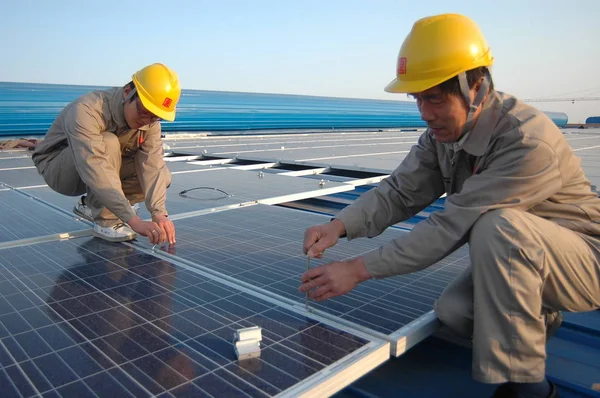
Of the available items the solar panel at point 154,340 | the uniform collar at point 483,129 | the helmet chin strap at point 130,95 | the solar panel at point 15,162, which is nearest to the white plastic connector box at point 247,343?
the solar panel at point 154,340

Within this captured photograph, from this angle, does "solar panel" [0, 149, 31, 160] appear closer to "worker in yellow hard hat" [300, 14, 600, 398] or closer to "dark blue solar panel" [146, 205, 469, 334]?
"dark blue solar panel" [146, 205, 469, 334]

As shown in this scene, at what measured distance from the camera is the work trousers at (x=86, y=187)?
128 inches

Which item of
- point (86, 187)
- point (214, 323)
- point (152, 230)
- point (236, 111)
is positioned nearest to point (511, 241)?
point (214, 323)

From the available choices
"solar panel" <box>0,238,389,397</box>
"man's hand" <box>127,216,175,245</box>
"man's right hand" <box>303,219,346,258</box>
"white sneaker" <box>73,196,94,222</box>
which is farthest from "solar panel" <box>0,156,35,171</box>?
"man's right hand" <box>303,219,346,258</box>

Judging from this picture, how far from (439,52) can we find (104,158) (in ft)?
6.73

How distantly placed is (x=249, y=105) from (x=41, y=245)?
44.3 ft

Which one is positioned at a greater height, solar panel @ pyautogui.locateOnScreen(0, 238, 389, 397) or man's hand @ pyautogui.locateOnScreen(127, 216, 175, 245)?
man's hand @ pyautogui.locateOnScreen(127, 216, 175, 245)

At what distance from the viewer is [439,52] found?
2.03m

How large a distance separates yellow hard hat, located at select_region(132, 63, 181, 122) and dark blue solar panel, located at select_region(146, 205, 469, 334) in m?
0.85

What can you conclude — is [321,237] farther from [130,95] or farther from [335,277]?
[130,95]

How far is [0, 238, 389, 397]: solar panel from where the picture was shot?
5.26 ft

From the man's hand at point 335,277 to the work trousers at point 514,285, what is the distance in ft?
1.49

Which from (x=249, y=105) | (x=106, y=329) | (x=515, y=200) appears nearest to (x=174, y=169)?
(x=106, y=329)

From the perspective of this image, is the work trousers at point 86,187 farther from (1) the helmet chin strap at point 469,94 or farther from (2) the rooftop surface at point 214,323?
(1) the helmet chin strap at point 469,94
